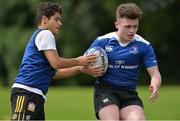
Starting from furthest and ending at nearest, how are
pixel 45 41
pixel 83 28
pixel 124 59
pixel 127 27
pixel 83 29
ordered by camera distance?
pixel 83 28
pixel 83 29
pixel 124 59
pixel 127 27
pixel 45 41

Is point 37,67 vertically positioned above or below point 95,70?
above

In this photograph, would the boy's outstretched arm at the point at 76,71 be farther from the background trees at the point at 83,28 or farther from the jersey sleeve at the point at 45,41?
the background trees at the point at 83,28

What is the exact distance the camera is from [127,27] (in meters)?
8.20

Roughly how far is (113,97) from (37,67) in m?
0.99

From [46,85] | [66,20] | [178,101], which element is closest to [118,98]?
[46,85]

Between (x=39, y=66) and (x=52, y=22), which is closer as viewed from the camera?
(x=39, y=66)

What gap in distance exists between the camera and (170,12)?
3500cm

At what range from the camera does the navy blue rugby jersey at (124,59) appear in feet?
27.3

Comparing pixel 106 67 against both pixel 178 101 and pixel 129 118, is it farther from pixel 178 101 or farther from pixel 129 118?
pixel 178 101

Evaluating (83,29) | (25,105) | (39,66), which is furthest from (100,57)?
(83,29)

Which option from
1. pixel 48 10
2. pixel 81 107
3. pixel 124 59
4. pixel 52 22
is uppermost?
pixel 48 10

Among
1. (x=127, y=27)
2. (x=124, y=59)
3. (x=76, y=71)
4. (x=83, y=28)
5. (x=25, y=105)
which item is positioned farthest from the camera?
(x=83, y=28)

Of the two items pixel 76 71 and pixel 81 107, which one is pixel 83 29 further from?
pixel 76 71

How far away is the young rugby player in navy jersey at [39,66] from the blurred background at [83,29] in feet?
81.7
